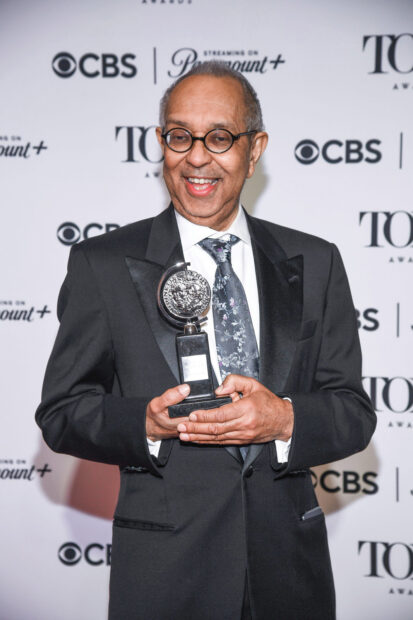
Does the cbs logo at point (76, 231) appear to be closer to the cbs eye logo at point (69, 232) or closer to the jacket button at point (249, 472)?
the cbs eye logo at point (69, 232)

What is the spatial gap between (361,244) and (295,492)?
1281 millimetres

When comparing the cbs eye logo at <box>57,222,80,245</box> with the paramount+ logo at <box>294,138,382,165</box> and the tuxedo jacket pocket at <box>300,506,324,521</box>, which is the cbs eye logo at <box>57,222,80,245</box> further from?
the tuxedo jacket pocket at <box>300,506,324,521</box>

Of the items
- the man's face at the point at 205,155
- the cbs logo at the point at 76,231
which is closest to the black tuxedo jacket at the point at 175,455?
the man's face at the point at 205,155

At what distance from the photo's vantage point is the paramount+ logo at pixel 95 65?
8.52ft

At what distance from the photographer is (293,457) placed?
1495mm

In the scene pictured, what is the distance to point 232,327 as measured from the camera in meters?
1.56

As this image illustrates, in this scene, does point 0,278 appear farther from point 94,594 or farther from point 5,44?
point 94,594

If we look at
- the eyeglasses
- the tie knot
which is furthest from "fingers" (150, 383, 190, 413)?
the eyeglasses

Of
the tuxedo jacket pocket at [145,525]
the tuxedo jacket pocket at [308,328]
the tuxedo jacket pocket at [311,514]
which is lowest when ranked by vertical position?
the tuxedo jacket pocket at [311,514]

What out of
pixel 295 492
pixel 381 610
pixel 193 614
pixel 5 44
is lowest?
pixel 381 610

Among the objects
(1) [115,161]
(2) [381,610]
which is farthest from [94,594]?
(1) [115,161]

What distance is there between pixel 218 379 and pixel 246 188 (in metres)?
1.29

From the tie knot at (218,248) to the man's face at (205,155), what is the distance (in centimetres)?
5

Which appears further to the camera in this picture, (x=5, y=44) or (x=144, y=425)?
(x=5, y=44)
